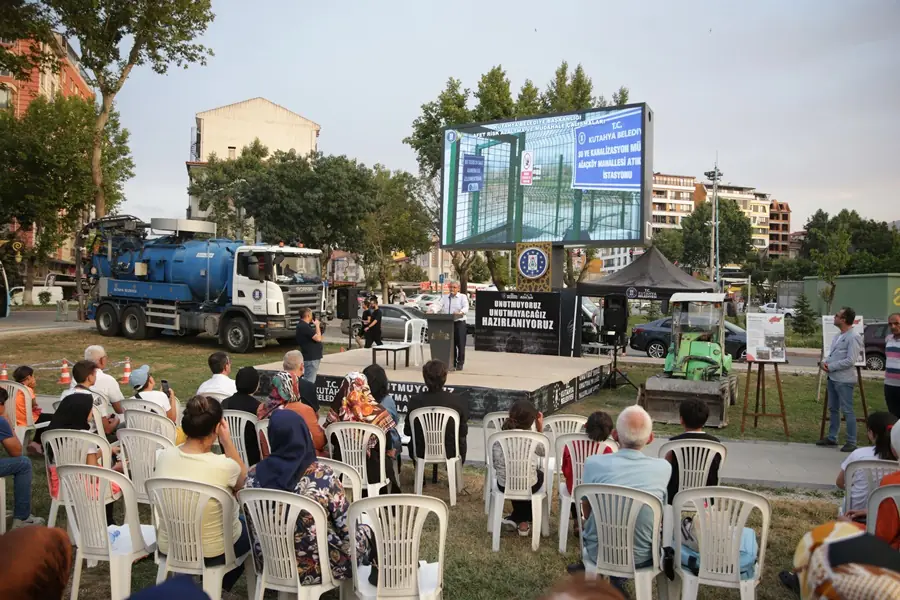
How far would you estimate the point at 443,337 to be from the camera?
11.3m

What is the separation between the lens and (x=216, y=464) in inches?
143

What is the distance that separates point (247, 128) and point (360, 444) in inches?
2171

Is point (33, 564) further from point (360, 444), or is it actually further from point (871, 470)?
point (871, 470)

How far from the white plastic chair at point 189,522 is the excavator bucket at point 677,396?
24.6 feet

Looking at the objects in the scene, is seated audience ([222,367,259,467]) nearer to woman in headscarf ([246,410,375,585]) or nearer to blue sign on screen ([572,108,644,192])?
woman in headscarf ([246,410,375,585])

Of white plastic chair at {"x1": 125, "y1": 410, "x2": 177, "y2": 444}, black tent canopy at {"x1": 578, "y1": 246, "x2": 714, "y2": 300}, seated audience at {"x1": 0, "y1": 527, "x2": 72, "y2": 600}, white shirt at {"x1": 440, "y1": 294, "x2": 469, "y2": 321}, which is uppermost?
black tent canopy at {"x1": 578, "y1": 246, "x2": 714, "y2": 300}

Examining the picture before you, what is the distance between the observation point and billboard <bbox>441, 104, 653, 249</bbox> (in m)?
13.7

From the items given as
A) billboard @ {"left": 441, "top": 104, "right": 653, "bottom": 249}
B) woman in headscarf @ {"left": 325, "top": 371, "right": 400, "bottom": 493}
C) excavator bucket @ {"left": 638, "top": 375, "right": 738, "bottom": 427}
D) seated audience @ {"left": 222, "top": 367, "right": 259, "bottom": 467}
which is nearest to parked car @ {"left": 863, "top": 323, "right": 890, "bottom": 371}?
billboard @ {"left": 441, "top": 104, "right": 653, "bottom": 249}

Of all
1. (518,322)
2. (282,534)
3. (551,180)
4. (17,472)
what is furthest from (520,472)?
(551,180)

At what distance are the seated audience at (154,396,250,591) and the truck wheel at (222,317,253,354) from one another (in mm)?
13475

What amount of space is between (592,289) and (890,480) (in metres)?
10.6

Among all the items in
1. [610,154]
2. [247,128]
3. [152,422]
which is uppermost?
[247,128]

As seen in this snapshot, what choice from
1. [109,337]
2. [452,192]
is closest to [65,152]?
[109,337]

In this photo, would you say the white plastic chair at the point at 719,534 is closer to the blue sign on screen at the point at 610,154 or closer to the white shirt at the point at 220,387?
the white shirt at the point at 220,387
